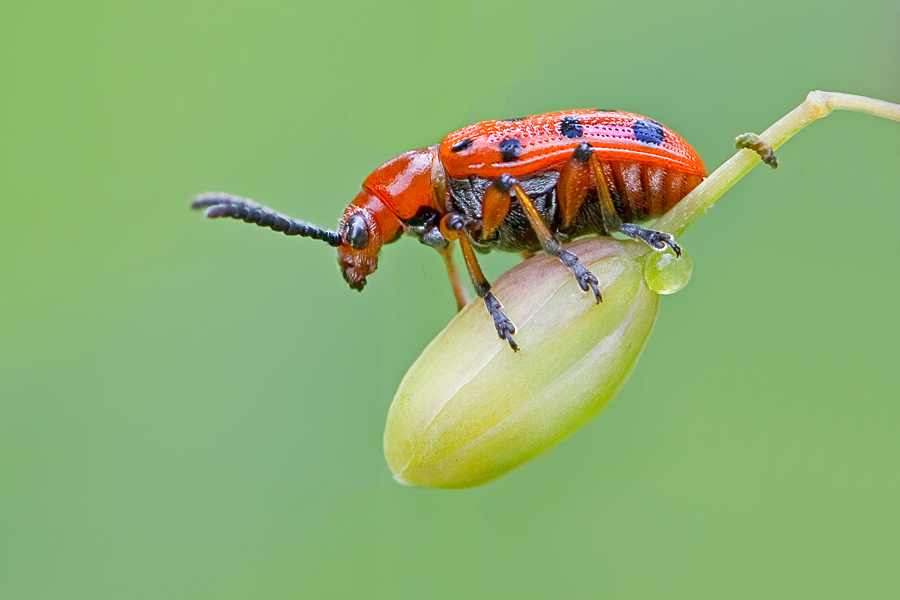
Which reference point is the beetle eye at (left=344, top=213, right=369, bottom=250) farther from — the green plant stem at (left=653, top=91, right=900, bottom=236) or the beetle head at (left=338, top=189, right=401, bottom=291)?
the green plant stem at (left=653, top=91, right=900, bottom=236)

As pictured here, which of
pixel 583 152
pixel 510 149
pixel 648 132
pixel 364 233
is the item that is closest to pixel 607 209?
pixel 583 152

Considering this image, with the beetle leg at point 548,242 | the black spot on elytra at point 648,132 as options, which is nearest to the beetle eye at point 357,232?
the beetle leg at point 548,242

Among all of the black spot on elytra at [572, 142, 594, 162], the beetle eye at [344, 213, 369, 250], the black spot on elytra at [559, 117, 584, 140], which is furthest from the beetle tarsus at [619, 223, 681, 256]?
the beetle eye at [344, 213, 369, 250]

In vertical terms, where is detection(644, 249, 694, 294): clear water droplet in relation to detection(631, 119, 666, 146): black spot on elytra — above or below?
below

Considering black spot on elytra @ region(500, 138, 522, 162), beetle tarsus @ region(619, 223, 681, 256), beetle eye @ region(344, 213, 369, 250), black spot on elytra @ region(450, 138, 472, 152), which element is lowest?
beetle tarsus @ region(619, 223, 681, 256)

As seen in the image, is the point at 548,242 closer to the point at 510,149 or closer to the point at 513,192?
the point at 513,192

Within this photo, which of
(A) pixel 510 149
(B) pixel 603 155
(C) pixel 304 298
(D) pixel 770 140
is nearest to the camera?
(D) pixel 770 140

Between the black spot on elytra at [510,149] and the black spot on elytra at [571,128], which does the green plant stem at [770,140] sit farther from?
the black spot on elytra at [510,149]
